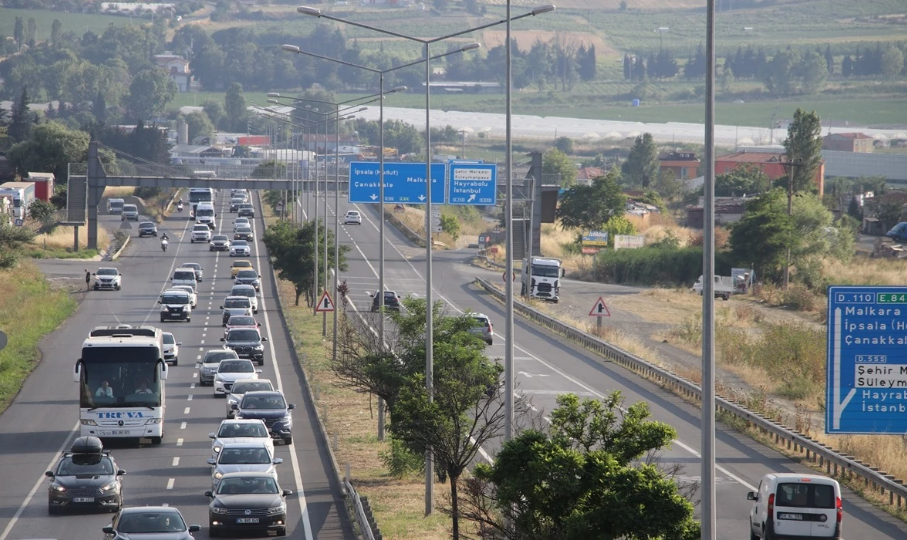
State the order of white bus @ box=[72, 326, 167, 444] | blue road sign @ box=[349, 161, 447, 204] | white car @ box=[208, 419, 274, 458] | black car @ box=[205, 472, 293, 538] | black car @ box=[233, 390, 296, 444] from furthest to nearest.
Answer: blue road sign @ box=[349, 161, 447, 204], black car @ box=[233, 390, 296, 444], white bus @ box=[72, 326, 167, 444], white car @ box=[208, 419, 274, 458], black car @ box=[205, 472, 293, 538]

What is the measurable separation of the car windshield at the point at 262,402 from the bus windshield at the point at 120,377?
238 cm

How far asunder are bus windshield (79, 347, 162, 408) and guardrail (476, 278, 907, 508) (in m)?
16.2

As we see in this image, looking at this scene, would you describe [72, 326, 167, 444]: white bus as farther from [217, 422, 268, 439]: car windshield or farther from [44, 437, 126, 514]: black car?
[44, 437, 126, 514]: black car

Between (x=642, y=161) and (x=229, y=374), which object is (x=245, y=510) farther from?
(x=642, y=161)

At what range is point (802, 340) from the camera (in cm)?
4775

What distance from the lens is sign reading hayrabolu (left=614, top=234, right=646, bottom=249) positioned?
326 ft

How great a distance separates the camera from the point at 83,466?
2538 centimetres

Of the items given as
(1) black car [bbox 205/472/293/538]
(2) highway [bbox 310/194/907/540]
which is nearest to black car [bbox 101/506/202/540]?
(1) black car [bbox 205/472/293/538]

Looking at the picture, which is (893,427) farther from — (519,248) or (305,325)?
(519,248)

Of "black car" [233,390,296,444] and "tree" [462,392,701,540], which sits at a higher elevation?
"tree" [462,392,701,540]

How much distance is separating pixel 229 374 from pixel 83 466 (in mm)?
15698

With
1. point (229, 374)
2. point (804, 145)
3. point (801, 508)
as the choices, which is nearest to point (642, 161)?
point (804, 145)

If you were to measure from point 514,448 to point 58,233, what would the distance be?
88464mm

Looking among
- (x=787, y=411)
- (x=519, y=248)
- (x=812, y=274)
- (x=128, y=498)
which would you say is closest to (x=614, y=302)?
(x=519, y=248)
